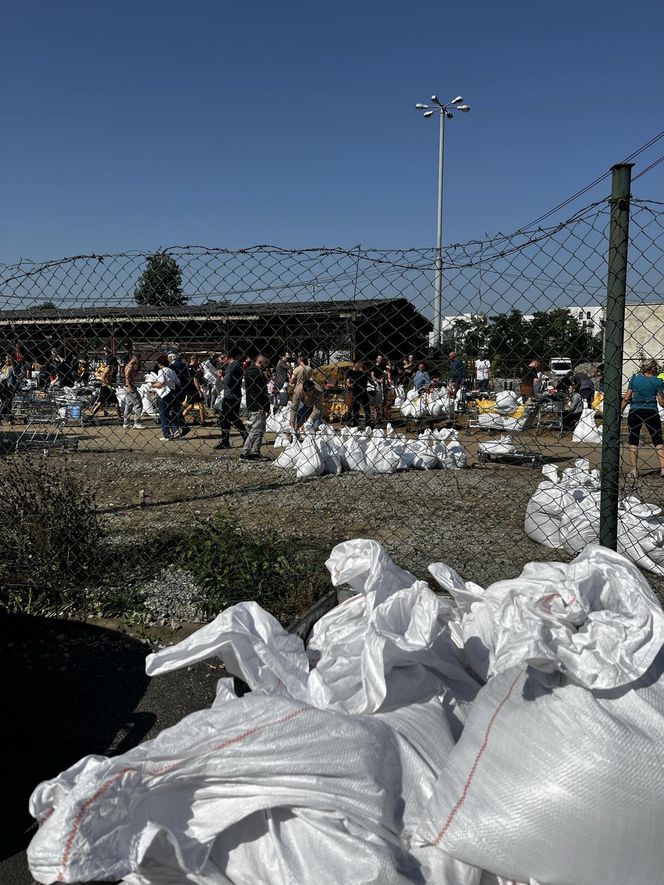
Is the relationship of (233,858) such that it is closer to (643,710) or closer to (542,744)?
(542,744)

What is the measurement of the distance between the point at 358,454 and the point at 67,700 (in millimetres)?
6651

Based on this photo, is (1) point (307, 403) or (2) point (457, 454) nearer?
(1) point (307, 403)

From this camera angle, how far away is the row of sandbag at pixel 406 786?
1.78 meters

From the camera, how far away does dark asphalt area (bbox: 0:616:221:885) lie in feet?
8.84

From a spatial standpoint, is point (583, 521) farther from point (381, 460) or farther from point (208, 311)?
point (381, 460)

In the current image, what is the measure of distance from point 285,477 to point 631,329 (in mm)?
5944

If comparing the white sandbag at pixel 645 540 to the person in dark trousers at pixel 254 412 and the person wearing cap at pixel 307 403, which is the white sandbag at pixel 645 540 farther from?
the person in dark trousers at pixel 254 412

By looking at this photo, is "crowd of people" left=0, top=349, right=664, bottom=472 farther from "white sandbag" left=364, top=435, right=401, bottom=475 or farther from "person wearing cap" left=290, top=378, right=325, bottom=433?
"white sandbag" left=364, top=435, right=401, bottom=475

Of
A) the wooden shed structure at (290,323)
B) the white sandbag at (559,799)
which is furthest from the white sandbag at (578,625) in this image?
the wooden shed structure at (290,323)

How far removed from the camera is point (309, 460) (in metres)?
9.41

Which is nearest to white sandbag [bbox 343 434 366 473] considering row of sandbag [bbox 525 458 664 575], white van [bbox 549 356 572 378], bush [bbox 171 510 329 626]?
white van [bbox 549 356 572 378]

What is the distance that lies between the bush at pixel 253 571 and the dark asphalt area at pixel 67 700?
1.76 feet

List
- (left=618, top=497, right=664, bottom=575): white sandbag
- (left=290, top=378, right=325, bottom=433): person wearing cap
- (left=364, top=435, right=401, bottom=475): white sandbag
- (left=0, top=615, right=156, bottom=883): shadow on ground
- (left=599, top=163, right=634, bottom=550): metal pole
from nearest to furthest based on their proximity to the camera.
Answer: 1. (left=0, top=615, right=156, bottom=883): shadow on ground
2. (left=599, top=163, right=634, bottom=550): metal pole
3. (left=618, top=497, right=664, bottom=575): white sandbag
4. (left=290, top=378, right=325, bottom=433): person wearing cap
5. (left=364, top=435, right=401, bottom=475): white sandbag

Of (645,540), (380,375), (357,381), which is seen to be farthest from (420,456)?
(645,540)
